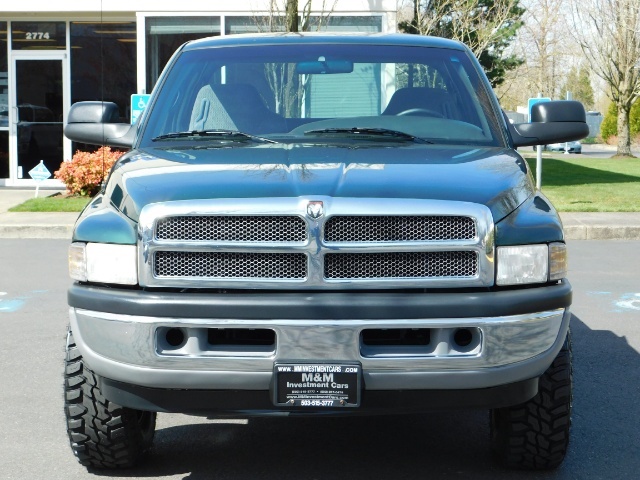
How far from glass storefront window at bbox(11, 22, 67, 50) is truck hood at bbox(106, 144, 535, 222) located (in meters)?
16.7

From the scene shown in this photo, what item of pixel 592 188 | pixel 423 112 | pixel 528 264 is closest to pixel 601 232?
pixel 592 188

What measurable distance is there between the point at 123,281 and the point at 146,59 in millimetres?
16180

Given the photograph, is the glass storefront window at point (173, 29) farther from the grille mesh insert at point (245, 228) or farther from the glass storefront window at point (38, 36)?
the grille mesh insert at point (245, 228)

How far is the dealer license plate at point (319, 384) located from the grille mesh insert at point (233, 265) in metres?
0.33

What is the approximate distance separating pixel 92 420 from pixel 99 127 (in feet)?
5.28

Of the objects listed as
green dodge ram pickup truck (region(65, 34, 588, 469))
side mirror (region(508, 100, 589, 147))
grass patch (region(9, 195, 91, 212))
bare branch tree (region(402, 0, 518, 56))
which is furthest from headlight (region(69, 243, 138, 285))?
bare branch tree (region(402, 0, 518, 56))

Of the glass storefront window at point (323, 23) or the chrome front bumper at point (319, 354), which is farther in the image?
the glass storefront window at point (323, 23)

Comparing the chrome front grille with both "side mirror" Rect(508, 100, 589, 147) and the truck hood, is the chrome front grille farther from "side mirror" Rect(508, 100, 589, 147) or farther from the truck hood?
A: "side mirror" Rect(508, 100, 589, 147)

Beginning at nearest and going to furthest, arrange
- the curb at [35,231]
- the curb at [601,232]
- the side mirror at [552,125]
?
the side mirror at [552,125], the curb at [35,231], the curb at [601,232]

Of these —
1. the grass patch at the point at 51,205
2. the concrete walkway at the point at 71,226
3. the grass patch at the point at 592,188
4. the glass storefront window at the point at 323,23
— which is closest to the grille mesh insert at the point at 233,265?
the concrete walkway at the point at 71,226

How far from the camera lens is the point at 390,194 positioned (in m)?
3.89

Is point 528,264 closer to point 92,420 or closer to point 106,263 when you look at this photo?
point 106,263

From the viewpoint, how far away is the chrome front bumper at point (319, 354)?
12.2 feet

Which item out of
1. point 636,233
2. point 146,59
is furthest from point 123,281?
point 146,59
